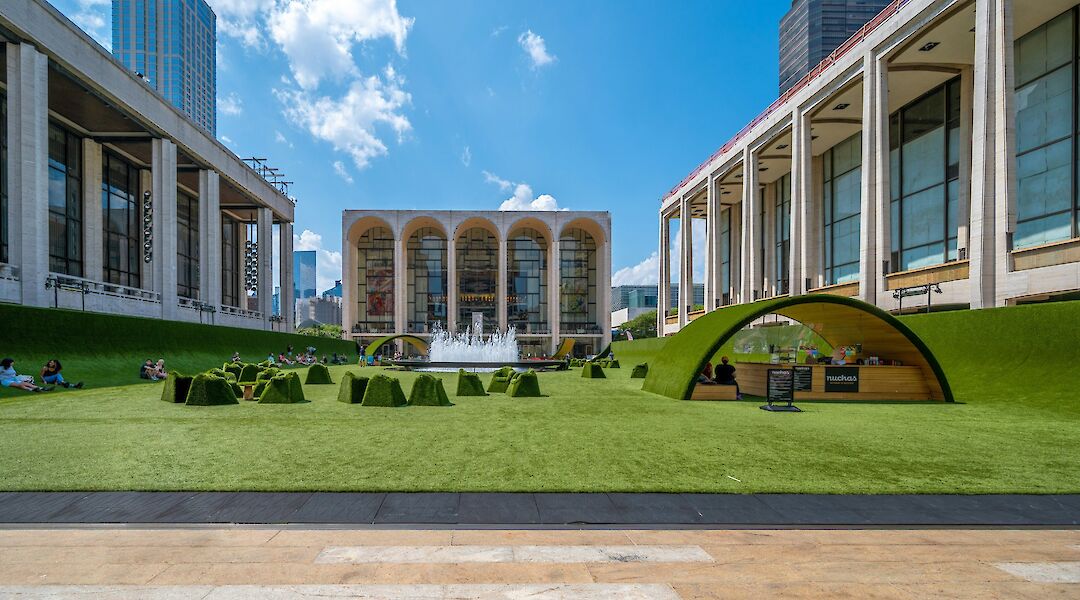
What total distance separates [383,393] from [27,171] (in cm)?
2253

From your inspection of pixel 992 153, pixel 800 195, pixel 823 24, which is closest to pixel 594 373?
pixel 800 195

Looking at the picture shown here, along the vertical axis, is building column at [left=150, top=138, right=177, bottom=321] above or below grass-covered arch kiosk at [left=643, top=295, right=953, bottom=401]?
above

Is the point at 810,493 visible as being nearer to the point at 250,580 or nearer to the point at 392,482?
the point at 392,482

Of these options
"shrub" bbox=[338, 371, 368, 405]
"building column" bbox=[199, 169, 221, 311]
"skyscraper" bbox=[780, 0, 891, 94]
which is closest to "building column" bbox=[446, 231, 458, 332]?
"building column" bbox=[199, 169, 221, 311]

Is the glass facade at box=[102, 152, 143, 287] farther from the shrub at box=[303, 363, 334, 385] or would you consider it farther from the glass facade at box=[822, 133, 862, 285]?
the glass facade at box=[822, 133, 862, 285]

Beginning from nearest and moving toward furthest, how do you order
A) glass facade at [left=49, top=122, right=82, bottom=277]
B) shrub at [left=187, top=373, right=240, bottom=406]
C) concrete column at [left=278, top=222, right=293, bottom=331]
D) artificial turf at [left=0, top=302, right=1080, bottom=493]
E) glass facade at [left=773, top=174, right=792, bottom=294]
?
artificial turf at [left=0, top=302, right=1080, bottom=493] < shrub at [left=187, top=373, right=240, bottom=406] < glass facade at [left=49, top=122, right=82, bottom=277] < glass facade at [left=773, top=174, right=792, bottom=294] < concrete column at [left=278, top=222, right=293, bottom=331]

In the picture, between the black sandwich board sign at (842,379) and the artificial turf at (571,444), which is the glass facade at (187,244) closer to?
the artificial turf at (571,444)

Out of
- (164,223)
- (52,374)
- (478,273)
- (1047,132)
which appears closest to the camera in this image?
(52,374)

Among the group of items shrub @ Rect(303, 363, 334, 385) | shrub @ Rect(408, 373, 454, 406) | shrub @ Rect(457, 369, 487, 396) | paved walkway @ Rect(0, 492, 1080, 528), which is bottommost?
shrub @ Rect(303, 363, 334, 385)

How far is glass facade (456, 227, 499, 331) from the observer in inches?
3051

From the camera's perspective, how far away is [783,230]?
46.8 m

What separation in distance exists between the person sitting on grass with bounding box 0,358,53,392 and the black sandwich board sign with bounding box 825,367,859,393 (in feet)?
81.6

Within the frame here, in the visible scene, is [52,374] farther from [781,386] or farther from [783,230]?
[783,230]

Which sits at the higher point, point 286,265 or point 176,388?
point 286,265
